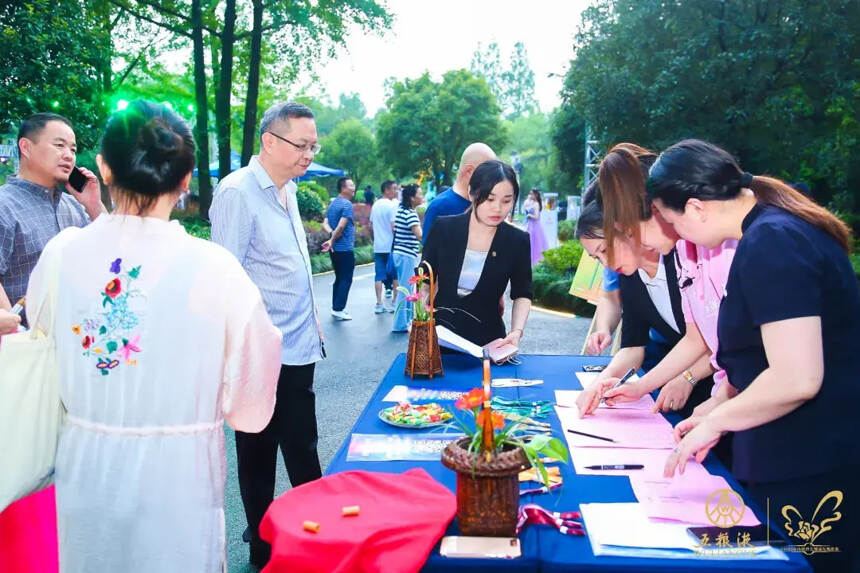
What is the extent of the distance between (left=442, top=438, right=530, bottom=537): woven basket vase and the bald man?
11.1 feet

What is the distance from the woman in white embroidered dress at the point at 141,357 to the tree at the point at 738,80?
11.4m

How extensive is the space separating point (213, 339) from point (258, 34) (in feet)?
51.4

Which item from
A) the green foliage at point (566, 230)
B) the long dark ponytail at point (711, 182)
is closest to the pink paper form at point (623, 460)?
the long dark ponytail at point (711, 182)

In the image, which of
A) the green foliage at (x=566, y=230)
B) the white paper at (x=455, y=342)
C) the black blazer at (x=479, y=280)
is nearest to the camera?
the white paper at (x=455, y=342)

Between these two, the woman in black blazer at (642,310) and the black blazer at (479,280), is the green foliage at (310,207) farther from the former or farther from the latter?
the woman in black blazer at (642,310)

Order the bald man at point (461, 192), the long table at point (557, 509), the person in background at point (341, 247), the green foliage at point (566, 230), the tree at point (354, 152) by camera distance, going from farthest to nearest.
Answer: the tree at point (354, 152) < the green foliage at point (566, 230) < the person in background at point (341, 247) < the bald man at point (461, 192) < the long table at point (557, 509)

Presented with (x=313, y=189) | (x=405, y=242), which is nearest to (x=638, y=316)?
(x=405, y=242)

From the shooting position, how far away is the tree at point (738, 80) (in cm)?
1139

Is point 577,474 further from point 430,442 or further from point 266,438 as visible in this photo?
point 266,438

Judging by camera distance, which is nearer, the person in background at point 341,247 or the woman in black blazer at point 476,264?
the woman in black blazer at point 476,264

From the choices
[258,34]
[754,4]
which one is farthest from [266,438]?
[258,34]

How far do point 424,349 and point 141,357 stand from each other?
1.45m

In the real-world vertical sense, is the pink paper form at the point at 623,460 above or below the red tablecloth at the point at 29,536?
above

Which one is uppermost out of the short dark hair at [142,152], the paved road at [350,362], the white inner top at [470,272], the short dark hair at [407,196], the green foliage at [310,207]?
the short dark hair at [142,152]
